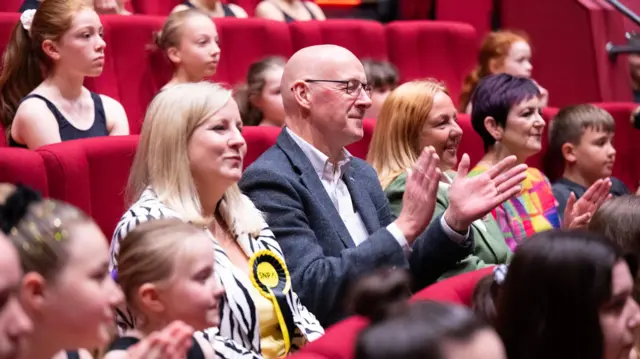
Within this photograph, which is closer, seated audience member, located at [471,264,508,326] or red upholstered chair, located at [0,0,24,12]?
seated audience member, located at [471,264,508,326]

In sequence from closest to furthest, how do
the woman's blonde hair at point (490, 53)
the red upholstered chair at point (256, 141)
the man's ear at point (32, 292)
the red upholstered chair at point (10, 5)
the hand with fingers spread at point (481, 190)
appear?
the man's ear at point (32, 292) → the hand with fingers spread at point (481, 190) → the red upholstered chair at point (256, 141) → the red upholstered chair at point (10, 5) → the woman's blonde hair at point (490, 53)

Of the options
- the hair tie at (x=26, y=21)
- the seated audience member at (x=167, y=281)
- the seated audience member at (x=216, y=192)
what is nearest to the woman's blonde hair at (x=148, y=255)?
the seated audience member at (x=167, y=281)

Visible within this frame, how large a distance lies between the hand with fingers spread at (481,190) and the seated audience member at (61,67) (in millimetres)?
576

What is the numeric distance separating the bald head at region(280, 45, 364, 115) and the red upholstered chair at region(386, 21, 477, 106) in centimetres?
97

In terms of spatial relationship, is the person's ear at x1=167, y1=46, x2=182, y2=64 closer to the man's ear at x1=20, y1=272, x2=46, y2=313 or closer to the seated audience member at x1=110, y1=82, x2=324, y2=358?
the seated audience member at x1=110, y1=82, x2=324, y2=358

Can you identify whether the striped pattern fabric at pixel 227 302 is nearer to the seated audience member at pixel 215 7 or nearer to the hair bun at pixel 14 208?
the hair bun at pixel 14 208

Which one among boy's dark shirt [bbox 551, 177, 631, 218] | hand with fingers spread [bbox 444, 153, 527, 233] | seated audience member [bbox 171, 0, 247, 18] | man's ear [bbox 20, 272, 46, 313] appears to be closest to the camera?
man's ear [bbox 20, 272, 46, 313]

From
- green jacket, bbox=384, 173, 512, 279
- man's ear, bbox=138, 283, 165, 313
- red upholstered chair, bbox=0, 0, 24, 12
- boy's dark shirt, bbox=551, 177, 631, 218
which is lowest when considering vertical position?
boy's dark shirt, bbox=551, 177, 631, 218

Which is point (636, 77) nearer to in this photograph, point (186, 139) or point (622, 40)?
point (622, 40)

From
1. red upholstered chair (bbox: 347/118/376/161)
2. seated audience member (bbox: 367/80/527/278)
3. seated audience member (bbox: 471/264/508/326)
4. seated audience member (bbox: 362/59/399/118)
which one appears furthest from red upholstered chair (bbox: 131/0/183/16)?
seated audience member (bbox: 471/264/508/326)

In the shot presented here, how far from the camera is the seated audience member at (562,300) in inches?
29.3

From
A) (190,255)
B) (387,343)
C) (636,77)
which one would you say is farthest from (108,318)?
(636,77)

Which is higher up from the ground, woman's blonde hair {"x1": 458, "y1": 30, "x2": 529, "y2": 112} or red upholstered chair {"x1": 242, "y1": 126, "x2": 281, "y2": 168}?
red upholstered chair {"x1": 242, "y1": 126, "x2": 281, "y2": 168}

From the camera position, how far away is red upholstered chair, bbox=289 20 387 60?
6.57ft
